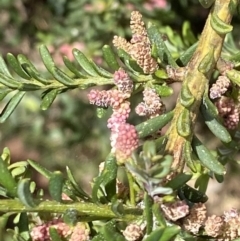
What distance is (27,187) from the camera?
23.8 inches

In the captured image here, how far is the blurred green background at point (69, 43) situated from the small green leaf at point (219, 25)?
1.01 metres

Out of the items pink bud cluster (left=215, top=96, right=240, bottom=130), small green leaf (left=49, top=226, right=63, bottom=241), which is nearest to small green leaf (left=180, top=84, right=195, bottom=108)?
pink bud cluster (left=215, top=96, right=240, bottom=130)

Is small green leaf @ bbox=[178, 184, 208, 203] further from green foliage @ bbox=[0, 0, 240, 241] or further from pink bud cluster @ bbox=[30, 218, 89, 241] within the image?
pink bud cluster @ bbox=[30, 218, 89, 241]

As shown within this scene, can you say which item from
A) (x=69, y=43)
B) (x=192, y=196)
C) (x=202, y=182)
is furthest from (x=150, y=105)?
(x=69, y=43)

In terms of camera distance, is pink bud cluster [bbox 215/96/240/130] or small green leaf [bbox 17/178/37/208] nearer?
small green leaf [bbox 17/178/37/208]

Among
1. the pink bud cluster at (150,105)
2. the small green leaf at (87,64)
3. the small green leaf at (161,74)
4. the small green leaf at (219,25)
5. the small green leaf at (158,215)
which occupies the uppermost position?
the small green leaf at (87,64)

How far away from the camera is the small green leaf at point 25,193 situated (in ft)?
1.96

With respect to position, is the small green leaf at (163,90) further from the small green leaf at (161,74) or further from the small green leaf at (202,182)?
the small green leaf at (202,182)

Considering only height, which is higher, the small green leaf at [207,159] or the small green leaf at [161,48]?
the small green leaf at [161,48]

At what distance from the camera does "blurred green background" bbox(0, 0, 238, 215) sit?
1.86 m

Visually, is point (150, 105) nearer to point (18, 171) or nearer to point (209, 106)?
point (209, 106)

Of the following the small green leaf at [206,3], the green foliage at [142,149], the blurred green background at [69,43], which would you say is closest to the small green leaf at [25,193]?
the green foliage at [142,149]

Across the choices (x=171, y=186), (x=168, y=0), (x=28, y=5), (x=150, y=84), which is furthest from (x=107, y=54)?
(x=28, y=5)

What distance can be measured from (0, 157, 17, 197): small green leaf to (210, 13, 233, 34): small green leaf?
318 mm
